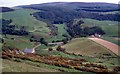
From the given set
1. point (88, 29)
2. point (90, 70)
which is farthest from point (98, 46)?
point (88, 29)

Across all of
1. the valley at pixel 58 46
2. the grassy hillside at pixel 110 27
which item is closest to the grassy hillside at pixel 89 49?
the valley at pixel 58 46

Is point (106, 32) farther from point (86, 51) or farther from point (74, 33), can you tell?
point (86, 51)

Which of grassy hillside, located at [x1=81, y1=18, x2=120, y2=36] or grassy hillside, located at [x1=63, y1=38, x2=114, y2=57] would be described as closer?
grassy hillside, located at [x1=63, y1=38, x2=114, y2=57]

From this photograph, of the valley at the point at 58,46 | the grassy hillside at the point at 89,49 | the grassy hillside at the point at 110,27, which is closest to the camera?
the valley at the point at 58,46

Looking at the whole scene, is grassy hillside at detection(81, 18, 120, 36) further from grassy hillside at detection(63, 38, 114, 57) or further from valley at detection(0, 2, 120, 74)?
grassy hillside at detection(63, 38, 114, 57)

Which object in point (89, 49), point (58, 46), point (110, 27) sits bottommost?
point (58, 46)

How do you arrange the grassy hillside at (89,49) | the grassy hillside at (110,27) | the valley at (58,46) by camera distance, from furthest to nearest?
the grassy hillside at (110,27) → the grassy hillside at (89,49) → the valley at (58,46)

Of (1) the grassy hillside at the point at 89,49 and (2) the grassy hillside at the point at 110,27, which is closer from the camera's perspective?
(1) the grassy hillside at the point at 89,49

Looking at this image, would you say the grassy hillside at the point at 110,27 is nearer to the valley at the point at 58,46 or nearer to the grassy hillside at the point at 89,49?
the valley at the point at 58,46

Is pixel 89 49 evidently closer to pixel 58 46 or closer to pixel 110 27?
pixel 58 46

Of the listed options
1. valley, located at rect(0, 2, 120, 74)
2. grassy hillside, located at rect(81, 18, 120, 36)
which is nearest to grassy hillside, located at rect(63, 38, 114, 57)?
valley, located at rect(0, 2, 120, 74)

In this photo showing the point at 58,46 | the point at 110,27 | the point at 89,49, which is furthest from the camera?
the point at 110,27

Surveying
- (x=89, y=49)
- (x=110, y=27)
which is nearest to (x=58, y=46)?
(x=89, y=49)
